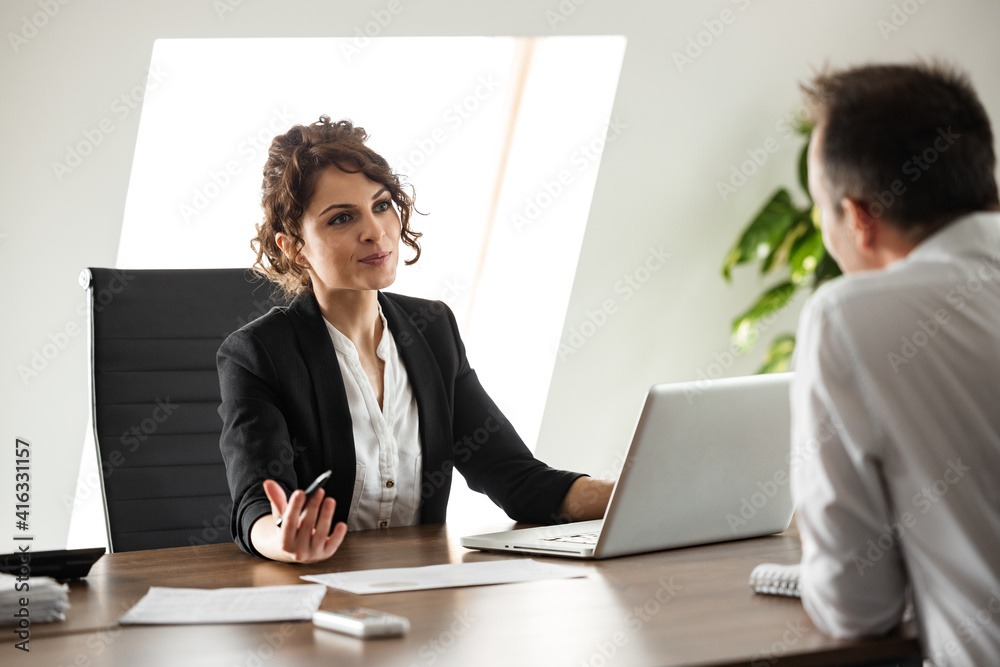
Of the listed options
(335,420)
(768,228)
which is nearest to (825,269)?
(768,228)

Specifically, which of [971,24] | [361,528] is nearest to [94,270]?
[361,528]

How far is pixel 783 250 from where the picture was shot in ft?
12.3

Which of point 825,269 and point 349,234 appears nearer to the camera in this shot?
point 349,234

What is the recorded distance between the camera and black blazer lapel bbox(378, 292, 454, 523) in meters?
2.03

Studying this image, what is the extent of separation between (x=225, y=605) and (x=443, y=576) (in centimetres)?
31

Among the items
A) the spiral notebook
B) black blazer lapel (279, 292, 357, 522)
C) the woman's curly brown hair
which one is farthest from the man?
the woman's curly brown hair

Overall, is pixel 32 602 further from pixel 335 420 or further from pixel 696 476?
pixel 696 476

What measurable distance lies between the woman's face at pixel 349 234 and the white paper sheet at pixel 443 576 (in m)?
0.74

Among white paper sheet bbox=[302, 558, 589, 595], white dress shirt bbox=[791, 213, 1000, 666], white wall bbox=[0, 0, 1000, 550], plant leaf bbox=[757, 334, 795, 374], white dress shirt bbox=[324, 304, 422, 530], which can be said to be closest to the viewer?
white dress shirt bbox=[791, 213, 1000, 666]

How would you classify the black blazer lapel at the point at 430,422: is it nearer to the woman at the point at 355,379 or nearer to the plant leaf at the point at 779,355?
the woman at the point at 355,379

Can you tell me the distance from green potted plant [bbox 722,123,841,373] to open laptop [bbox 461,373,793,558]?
2.15 meters

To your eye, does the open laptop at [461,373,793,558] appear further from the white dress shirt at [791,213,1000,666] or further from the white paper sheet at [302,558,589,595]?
the white dress shirt at [791,213,1000,666]

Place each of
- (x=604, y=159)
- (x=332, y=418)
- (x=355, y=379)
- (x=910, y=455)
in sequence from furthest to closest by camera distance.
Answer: (x=604, y=159) → (x=355, y=379) → (x=332, y=418) → (x=910, y=455)

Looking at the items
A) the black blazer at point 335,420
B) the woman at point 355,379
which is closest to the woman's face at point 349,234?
the woman at point 355,379
